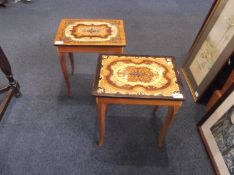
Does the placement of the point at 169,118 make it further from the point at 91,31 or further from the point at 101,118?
the point at 91,31

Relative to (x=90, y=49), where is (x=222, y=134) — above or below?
below

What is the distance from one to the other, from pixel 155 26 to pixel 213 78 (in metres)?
1.49

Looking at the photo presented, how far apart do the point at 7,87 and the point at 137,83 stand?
→ 112 cm

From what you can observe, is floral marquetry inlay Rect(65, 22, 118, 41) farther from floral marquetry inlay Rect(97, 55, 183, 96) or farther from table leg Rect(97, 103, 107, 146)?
table leg Rect(97, 103, 107, 146)

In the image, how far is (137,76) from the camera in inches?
49.9

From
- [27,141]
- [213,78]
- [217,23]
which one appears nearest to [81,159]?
[27,141]

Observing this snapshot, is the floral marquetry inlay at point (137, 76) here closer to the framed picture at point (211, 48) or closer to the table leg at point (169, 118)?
the table leg at point (169, 118)

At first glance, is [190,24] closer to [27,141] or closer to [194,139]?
[194,139]

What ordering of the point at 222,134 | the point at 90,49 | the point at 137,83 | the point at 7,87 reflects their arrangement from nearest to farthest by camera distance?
the point at 137,83 → the point at 222,134 → the point at 90,49 → the point at 7,87

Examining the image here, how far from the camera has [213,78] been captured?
5.41 ft

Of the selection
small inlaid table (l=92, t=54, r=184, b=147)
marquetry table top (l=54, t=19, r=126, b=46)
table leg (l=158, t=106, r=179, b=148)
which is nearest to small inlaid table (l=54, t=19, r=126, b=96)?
marquetry table top (l=54, t=19, r=126, b=46)

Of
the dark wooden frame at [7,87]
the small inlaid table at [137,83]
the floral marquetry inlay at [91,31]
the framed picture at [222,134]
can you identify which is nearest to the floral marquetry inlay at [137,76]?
the small inlaid table at [137,83]

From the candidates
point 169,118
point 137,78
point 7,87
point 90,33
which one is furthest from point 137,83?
point 7,87

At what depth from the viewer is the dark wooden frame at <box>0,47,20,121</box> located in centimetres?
154
